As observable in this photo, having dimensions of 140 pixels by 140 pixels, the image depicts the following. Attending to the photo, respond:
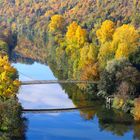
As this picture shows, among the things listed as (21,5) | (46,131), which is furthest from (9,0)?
(46,131)

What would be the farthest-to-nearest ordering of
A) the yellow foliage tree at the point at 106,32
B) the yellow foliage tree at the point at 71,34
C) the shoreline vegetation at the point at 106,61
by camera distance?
the yellow foliage tree at the point at 71,34 < the yellow foliage tree at the point at 106,32 < the shoreline vegetation at the point at 106,61

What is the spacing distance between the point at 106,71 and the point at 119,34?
11.2 m

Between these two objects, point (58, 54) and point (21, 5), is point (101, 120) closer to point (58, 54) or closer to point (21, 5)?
point (58, 54)

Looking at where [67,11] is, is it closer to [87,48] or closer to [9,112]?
[87,48]

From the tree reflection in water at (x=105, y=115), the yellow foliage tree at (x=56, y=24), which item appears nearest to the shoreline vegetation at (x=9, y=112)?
the tree reflection in water at (x=105, y=115)

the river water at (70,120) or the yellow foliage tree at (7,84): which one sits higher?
the yellow foliage tree at (7,84)

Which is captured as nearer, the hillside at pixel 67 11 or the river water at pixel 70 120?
the river water at pixel 70 120

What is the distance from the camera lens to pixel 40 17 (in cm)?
12862

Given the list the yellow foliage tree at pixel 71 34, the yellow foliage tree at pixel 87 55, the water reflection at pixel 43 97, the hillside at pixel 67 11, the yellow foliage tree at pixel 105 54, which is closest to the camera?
the water reflection at pixel 43 97

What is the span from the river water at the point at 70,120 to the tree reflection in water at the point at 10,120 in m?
1.73

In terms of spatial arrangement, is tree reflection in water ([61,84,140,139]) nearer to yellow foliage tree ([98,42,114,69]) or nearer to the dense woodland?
the dense woodland

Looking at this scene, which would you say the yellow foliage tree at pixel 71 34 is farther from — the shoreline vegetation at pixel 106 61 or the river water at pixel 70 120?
the river water at pixel 70 120

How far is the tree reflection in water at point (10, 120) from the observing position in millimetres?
43188

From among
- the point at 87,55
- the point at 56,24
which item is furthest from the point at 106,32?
the point at 56,24
